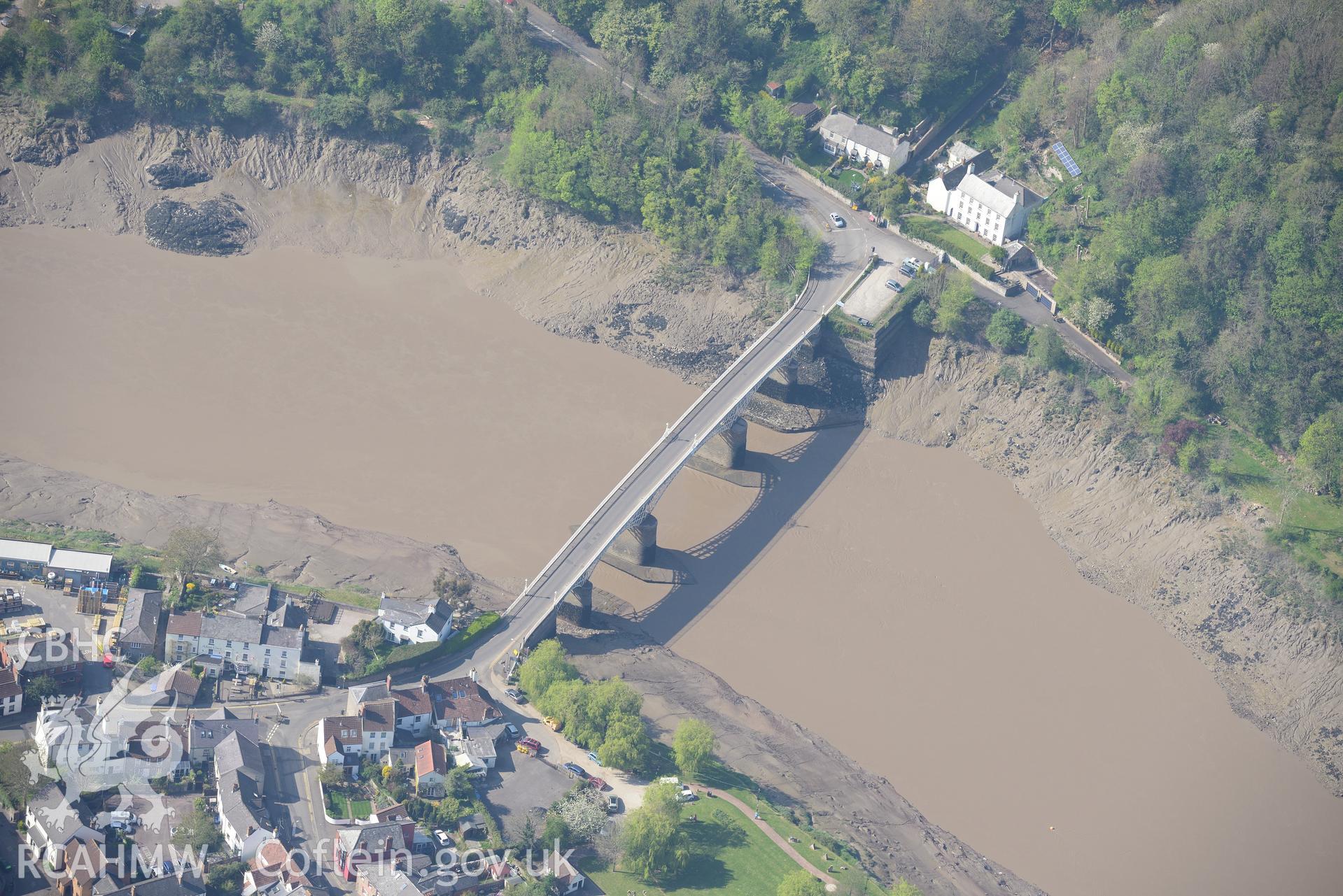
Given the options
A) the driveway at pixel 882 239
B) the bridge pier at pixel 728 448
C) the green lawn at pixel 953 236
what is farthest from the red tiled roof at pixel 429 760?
the green lawn at pixel 953 236

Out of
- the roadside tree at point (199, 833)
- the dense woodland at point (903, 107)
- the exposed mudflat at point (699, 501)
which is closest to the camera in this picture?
the roadside tree at point (199, 833)

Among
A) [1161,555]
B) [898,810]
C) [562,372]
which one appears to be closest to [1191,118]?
[1161,555]

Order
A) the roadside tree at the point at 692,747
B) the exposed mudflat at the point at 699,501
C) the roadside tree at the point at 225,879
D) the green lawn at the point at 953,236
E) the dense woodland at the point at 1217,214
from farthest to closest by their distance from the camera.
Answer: the green lawn at the point at 953,236 → the dense woodland at the point at 1217,214 → the exposed mudflat at the point at 699,501 → the roadside tree at the point at 692,747 → the roadside tree at the point at 225,879

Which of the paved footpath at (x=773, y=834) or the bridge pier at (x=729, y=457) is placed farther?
the bridge pier at (x=729, y=457)

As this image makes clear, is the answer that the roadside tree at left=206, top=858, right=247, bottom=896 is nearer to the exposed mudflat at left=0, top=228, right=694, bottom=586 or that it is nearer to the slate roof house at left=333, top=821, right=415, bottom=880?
the slate roof house at left=333, top=821, right=415, bottom=880

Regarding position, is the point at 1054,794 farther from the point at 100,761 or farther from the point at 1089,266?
the point at 100,761

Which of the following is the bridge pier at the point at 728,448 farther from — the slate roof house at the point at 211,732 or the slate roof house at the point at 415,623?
the slate roof house at the point at 211,732
